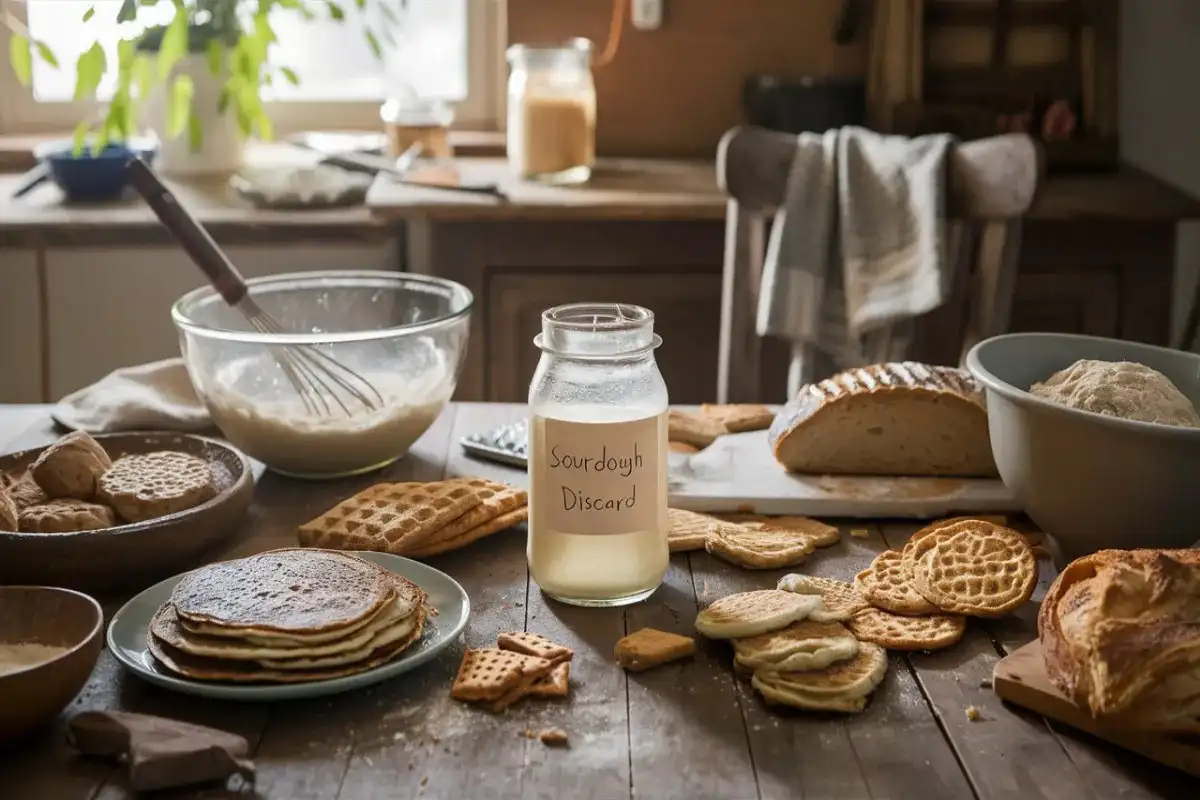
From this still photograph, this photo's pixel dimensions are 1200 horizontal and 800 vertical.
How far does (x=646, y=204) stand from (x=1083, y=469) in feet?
4.47

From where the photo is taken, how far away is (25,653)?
892 mm

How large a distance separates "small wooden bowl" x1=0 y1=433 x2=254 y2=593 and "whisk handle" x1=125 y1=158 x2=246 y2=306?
0.26 m

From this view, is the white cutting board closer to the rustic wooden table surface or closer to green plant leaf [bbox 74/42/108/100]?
the rustic wooden table surface

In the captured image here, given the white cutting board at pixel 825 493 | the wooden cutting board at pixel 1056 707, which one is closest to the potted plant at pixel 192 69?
the white cutting board at pixel 825 493

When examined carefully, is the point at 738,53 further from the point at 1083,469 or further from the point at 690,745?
the point at 690,745

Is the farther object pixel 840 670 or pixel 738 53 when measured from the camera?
pixel 738 53

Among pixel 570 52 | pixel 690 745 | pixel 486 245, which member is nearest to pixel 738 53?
pixel 570 52

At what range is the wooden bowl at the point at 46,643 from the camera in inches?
31.9

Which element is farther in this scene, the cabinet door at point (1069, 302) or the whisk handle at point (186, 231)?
the cabinet door at point (1069, 302)

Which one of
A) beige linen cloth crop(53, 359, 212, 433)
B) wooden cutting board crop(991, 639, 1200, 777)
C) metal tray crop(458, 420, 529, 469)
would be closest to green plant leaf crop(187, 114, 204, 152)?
beige linen cloth crop(53, 359, 212, 433)

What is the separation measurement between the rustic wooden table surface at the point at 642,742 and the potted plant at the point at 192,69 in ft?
3.59

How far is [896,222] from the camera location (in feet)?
6.40

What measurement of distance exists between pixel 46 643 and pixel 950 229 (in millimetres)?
1321

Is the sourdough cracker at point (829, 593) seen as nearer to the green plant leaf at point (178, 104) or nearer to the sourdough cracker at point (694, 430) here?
the sourdough cracker at point (694, 430)
